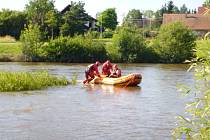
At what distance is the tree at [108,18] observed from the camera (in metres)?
86.9

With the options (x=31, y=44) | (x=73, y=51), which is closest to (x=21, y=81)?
(x=31, y=44)

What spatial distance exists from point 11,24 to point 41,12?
6475 mm

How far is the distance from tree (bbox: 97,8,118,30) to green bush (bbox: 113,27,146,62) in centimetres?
3096

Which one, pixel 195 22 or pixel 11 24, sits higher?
pixel 195 22

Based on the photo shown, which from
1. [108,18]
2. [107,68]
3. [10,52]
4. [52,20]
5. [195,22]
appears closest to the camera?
[107,68]

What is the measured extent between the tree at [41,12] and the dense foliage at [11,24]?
6.33 feet

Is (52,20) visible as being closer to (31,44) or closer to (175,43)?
(31,44)

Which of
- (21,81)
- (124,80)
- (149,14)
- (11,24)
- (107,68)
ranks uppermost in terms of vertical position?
(149,14)

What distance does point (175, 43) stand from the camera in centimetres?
5581

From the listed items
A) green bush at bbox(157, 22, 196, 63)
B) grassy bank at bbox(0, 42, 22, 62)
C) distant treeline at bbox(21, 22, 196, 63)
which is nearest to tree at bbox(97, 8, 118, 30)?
distant treeline at bbox(21, 22, 196, 63)

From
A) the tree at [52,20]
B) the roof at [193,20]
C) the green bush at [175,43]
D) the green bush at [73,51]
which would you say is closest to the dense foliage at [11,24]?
the tree at [52,20]

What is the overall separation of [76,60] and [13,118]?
126 feet

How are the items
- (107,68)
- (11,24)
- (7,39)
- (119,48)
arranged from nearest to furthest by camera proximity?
(107,68), (119,48), (7,39), (11,24)

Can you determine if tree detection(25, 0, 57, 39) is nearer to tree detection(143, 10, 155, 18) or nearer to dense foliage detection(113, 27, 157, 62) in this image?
dense foliage detection(113, 27, 157, 62)
